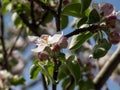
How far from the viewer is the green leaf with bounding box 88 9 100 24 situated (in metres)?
1.97

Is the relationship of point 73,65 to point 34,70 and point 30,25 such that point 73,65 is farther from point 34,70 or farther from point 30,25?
point 30,25

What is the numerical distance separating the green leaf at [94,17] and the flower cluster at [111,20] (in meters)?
0.04

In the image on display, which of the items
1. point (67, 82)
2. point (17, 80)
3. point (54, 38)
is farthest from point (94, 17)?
point (17, 80)

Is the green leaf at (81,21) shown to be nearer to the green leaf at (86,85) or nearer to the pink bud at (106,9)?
the pink bud at (106,9)

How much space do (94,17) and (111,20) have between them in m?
0.08

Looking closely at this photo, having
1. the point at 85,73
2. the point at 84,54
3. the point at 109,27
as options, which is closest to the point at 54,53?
the point at 109,27

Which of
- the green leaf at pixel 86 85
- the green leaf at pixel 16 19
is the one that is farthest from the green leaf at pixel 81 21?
the green leaf at pixel 16 19

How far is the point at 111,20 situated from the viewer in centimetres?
200

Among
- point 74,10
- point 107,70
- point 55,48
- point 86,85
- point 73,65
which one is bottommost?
point 107,70

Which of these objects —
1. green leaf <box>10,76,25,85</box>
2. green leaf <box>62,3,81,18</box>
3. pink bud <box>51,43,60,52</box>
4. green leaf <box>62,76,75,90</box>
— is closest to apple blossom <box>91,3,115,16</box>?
green leaf <box>62,3,81,18</box>

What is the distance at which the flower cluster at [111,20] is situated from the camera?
1987 millimetres

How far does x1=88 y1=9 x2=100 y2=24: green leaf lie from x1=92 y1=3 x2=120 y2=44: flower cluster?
43 millimetres

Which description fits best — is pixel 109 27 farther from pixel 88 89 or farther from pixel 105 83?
pixel 105 83

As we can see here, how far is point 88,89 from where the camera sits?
3.09 metres
